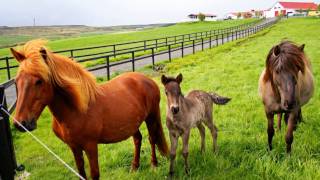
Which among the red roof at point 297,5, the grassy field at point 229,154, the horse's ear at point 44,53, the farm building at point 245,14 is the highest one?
the red roof at point 297,5

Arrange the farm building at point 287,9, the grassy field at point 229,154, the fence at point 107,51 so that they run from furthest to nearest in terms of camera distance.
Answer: the farm building at point 287,9, the fence at point 107,51, the grassy field at point 229,154

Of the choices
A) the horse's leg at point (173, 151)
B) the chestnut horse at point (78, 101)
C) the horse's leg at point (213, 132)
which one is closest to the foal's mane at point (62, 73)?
the chestnut horse at point (78, 101)

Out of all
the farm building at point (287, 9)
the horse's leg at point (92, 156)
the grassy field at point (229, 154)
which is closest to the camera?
the horse's leg at point (92, 156)

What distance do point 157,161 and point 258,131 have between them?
217cm

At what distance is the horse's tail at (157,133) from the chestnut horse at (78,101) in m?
0.19

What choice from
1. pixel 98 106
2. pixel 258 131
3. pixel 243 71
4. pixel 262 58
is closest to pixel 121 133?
pixel 98 106

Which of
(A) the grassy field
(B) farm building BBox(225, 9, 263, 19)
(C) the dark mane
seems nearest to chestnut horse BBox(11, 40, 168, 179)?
(A) the grassy field

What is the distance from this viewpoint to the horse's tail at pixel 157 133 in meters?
5.46

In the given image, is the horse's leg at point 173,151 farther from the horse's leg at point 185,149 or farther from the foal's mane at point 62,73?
the foal's mane at point 62,73

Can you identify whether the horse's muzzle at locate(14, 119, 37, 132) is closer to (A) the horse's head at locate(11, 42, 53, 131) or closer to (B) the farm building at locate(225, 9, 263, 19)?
(A) the horse's head at locate(11, 42, 53, 131)

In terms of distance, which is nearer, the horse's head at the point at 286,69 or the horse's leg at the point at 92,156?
the horse's leg at the point at 92,156

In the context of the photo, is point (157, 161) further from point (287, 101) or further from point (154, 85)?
point (287, 101)

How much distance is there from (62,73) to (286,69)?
308 cm

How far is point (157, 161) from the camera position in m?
5.48
